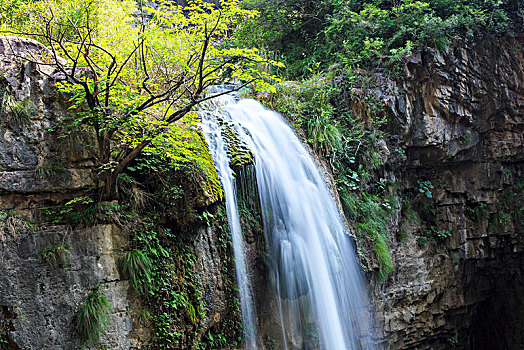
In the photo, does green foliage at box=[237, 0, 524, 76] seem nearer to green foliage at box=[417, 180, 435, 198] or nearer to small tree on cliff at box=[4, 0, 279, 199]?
green foliage at box=[417, 180, 435, 198]

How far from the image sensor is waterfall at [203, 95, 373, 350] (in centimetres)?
494

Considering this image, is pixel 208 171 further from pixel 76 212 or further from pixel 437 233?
pixel 437 233

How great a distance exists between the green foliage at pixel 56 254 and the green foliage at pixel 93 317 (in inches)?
17.3

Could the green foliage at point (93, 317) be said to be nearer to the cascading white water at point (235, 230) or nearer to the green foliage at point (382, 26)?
the cascading white water at point (235, 230)

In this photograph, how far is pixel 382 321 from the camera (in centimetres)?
656

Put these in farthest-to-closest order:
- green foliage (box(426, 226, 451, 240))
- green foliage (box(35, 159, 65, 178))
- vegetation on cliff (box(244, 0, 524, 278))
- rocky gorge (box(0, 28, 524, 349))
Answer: green foliage (box(426, 226, 451, 240)), vegetation on cliff (box(244, 0, 524, 278)), green foliage (box(35, 159, 65, 178)), rocky gorge (box(0, 28, 524, 349))

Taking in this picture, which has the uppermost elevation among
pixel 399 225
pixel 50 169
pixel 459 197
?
pixel 50 169

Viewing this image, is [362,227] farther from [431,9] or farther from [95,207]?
[431,9]

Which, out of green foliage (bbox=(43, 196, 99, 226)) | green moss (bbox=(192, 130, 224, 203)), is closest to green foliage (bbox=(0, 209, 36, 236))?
green foliage (bbox=(43, 196, 99, 226))

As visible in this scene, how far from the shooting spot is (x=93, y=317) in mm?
3713

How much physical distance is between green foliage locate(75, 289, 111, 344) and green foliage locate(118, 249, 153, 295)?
31 cm

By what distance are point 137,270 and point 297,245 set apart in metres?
2.20

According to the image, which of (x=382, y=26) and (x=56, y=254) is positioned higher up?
(x=382, y=26)

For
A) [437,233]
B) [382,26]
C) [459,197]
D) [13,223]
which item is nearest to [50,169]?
[13,223]
